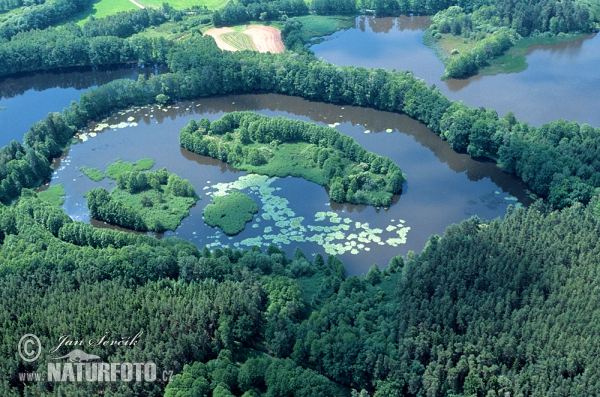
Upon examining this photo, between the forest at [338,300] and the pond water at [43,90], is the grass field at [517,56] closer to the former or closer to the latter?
the forest at [338,300]

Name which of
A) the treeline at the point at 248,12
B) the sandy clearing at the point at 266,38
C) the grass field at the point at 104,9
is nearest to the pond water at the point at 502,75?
the sandy clearing at the point at 266,38

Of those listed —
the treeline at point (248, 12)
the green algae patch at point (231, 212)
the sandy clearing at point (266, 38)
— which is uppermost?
the treeline at point (248, 12)

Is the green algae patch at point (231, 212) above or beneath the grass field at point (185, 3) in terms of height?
beneath

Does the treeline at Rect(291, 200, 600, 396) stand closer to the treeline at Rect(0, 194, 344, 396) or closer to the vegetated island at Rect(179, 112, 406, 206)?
the treeline at Rect(0, 194, 344, 396)

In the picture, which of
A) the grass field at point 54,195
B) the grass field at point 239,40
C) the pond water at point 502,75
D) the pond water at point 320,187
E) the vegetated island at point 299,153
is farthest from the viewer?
the grass field at point 239,40

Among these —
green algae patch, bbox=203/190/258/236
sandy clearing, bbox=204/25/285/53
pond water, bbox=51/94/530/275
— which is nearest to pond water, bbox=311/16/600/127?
sandy clearing, bbox=204/25/285/53

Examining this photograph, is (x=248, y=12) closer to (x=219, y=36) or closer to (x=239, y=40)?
(x=219, y=36)
